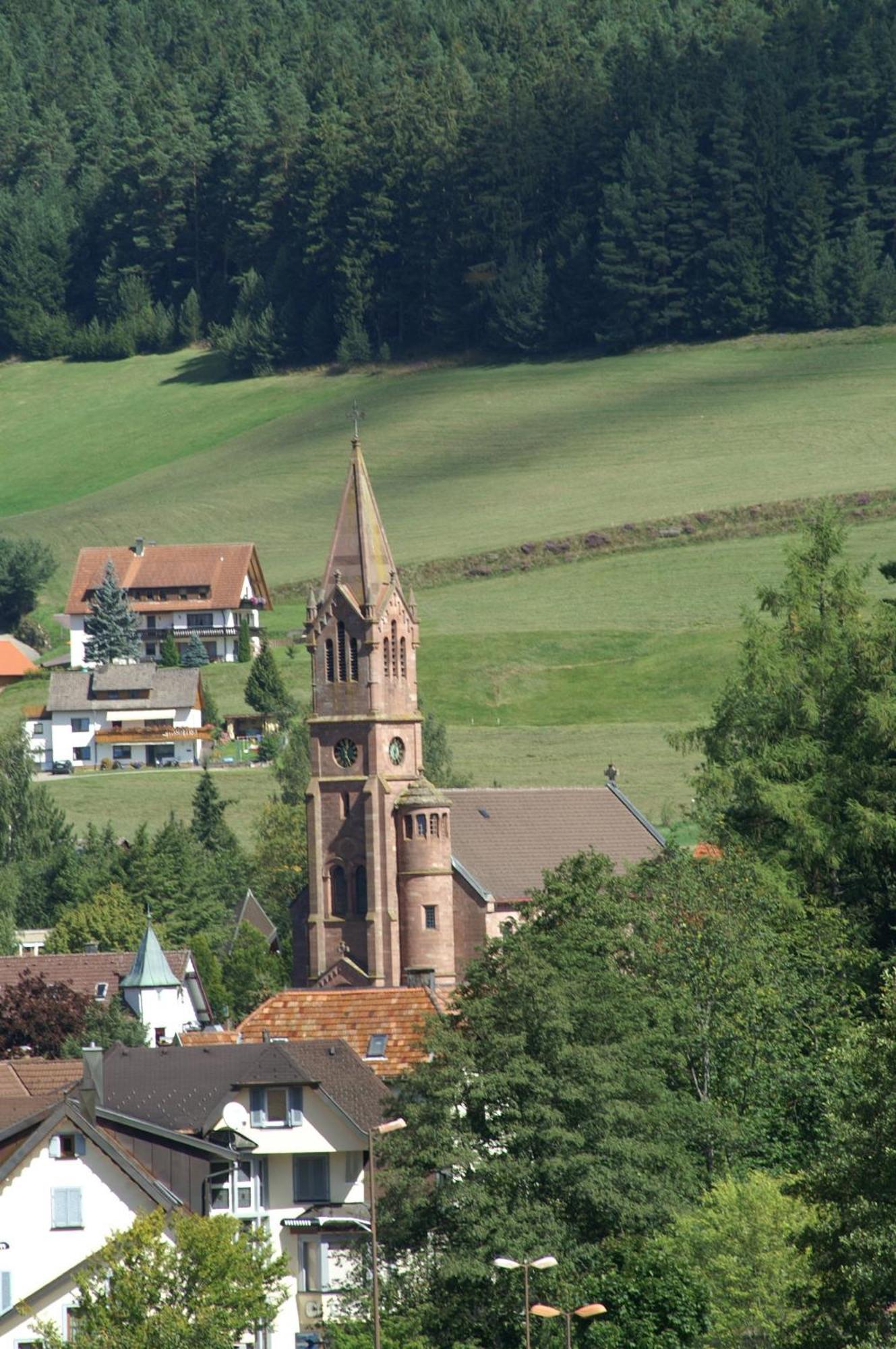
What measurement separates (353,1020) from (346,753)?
84.0 feet

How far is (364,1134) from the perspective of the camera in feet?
179

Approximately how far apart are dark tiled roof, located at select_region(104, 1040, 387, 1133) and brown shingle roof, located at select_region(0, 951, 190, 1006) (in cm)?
2764

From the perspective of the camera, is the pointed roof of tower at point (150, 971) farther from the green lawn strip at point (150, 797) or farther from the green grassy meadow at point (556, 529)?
the green lawn strip at point (150, 797)

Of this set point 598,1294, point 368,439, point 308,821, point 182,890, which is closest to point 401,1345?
point 598,1294

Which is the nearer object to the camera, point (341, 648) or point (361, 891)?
point (361, 891)

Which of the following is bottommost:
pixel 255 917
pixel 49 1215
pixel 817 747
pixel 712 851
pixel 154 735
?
pixel 49 1215

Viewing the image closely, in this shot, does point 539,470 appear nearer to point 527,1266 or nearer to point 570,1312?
point 570,1312

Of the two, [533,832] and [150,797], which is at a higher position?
[150,797]

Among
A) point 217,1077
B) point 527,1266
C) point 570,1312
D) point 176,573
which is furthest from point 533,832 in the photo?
point 176,573

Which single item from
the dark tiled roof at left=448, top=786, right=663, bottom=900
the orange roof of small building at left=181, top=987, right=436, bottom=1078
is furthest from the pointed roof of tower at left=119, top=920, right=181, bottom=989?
the orange roof of small building at left=181, top=987, right=436, bottom=1078

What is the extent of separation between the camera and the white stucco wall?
1992 inches

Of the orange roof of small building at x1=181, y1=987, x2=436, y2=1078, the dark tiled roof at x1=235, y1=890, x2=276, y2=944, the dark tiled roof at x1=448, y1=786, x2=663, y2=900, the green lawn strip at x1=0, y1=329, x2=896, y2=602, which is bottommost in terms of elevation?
the orange roof of small building at x1=181, y1=987, x2=436, y2=1078

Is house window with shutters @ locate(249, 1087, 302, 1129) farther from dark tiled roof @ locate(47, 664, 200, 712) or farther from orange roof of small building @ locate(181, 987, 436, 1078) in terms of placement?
dark tiled roof @ locate(47, 664, 200, 712)

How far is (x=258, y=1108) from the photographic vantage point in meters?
55.8
